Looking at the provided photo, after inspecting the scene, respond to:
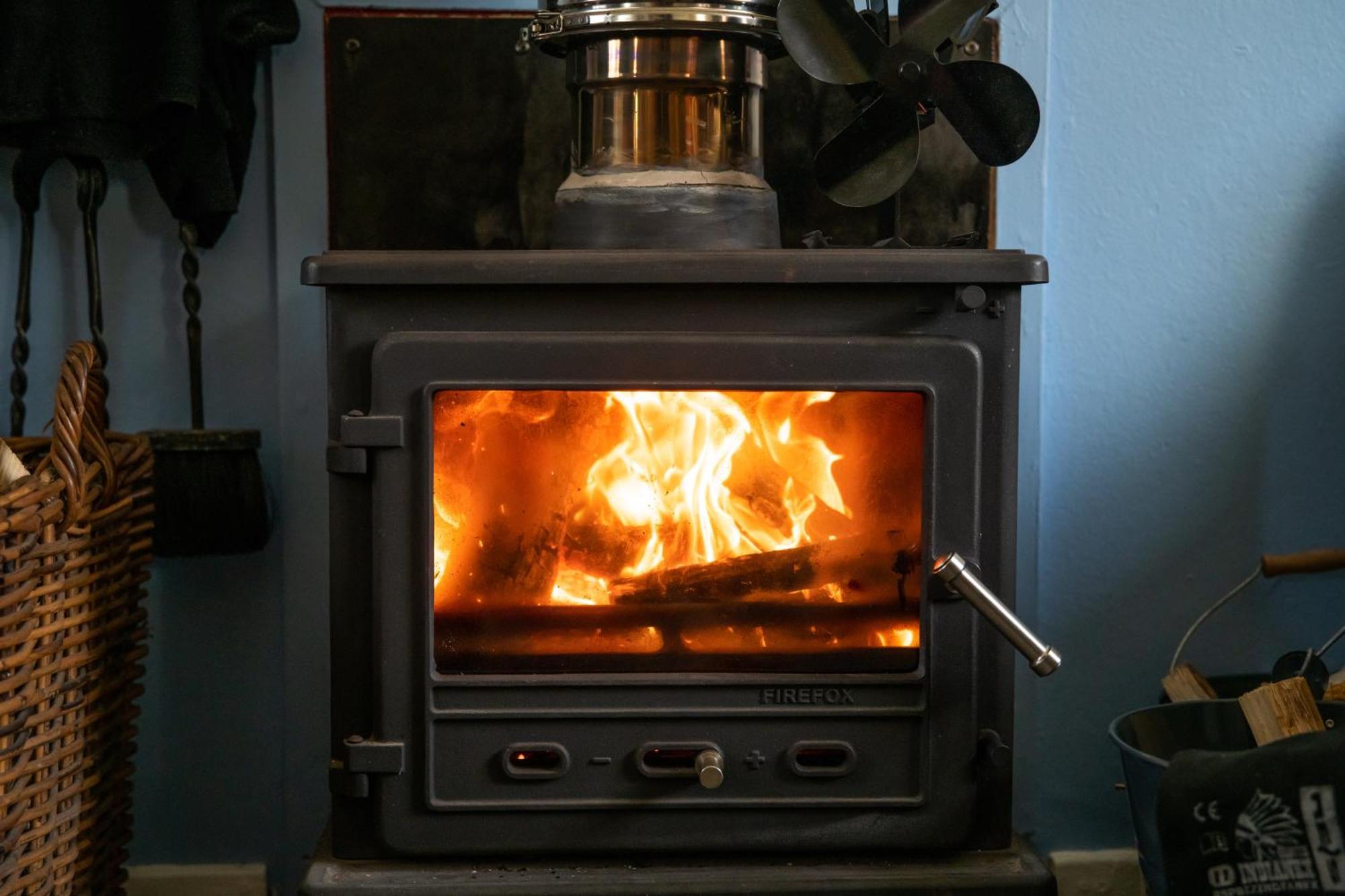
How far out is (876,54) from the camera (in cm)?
123

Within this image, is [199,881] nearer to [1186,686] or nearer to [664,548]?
[664,548]

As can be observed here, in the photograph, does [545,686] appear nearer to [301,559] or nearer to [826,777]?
[826,777]

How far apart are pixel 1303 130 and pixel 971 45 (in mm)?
416

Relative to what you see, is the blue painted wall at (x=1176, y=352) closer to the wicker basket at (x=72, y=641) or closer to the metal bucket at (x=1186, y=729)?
the metal bucket at (x=1186, y=729)

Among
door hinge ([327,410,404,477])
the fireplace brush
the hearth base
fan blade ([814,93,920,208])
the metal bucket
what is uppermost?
fan blade ([814,93,920,208])

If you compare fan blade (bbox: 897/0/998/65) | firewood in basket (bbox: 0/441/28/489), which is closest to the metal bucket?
→ fan blade (bbox: 897/0/998/65)

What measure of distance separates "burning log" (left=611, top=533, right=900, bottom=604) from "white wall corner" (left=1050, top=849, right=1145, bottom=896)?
593mm

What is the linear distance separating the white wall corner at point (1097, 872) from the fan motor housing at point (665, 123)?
852 mm

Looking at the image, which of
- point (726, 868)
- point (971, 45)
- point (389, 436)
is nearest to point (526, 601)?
point (389, 436)

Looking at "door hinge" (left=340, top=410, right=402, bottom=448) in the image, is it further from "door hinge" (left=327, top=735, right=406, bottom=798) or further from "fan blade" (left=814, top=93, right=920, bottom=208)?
"fan blade" (left=814, top=93, right=920, bottom=208)

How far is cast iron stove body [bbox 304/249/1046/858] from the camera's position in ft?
3.75

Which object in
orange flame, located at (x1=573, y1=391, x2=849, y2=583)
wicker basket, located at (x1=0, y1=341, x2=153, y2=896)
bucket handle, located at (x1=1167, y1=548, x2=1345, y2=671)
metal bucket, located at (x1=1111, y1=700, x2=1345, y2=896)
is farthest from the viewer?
bucket handle, located at (x1=1167, y1=548, x2=1345, y2=671)

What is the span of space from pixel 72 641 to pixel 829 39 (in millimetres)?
903

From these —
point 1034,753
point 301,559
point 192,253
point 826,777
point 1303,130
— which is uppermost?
point 1303,130
